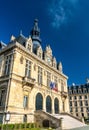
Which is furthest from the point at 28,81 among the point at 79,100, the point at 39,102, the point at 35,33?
the point at 79,100

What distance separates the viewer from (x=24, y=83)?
89.0 feet

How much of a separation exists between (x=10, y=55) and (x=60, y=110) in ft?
70.8

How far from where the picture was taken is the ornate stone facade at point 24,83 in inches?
958

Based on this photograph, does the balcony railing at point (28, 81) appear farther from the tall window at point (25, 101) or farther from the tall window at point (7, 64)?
the tall window at point (7, 64)

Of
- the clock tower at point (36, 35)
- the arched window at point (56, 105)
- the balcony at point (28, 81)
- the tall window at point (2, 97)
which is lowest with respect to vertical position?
the arched window at point (56, 105)

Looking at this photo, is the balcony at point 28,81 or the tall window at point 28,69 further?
the tall window at point 28,69

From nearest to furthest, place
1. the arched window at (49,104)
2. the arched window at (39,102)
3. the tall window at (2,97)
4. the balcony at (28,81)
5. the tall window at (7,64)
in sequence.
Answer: the tall window at (2,97) → the balcony at (28,81) → the tall window at (7,64) → the arched window at (39,102) → the arched window at (49,104)

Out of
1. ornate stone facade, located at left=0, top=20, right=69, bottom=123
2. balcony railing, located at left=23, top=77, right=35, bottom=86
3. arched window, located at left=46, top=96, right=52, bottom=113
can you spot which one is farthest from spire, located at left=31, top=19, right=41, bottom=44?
arched window, located at left=46, top=96, right=52, bottom=113

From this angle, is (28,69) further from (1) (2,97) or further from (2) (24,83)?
(1) (2,97)

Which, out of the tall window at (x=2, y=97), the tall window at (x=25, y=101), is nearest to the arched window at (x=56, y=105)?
the tall window at (x=25, y=101)

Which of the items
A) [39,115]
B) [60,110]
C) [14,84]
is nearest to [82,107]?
[60,110]

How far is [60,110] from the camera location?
127 ft

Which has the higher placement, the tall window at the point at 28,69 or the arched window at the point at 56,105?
the tall window at the point at 28,69

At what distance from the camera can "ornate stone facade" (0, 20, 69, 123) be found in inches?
958
